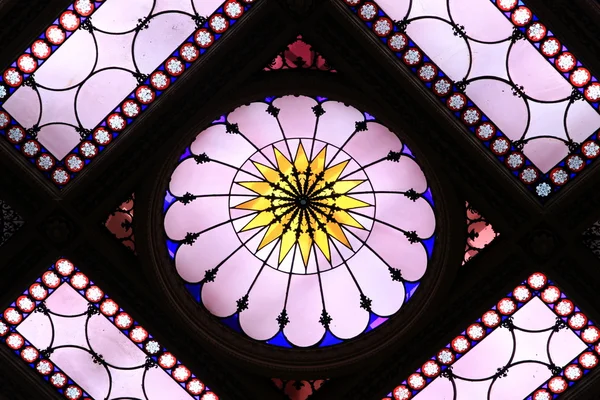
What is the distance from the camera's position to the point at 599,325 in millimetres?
19516

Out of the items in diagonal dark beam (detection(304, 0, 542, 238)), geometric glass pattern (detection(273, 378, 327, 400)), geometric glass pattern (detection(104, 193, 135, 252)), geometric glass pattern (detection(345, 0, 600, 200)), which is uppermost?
geometric glass pattern (detection(345, 0, 600, 200))

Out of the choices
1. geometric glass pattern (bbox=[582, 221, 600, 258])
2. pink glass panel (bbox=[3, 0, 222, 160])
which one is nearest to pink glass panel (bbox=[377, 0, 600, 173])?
geometric glass pattern (bbox=[582, 221, 600, 258])

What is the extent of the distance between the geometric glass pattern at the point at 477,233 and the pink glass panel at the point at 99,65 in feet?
19.0

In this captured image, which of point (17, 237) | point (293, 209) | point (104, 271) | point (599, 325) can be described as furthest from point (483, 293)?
point (17, 237)

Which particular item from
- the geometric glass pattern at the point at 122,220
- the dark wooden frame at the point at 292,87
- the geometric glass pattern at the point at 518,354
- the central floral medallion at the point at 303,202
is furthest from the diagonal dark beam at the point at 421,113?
the geometric glass pattern at the point at 122,220

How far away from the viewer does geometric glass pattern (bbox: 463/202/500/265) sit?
773 inches

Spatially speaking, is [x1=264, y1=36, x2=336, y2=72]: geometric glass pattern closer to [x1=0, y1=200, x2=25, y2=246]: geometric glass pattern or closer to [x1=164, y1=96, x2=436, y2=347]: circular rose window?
[x1=164, y1=96, x2=436, y2=347]: circular rose window

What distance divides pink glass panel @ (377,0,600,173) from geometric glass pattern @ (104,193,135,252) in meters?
5.67

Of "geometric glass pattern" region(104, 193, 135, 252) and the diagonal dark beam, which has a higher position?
the diagonal dark beam

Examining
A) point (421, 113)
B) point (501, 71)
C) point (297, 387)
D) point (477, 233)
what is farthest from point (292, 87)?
point (297, 387)

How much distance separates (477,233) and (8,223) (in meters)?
8.24

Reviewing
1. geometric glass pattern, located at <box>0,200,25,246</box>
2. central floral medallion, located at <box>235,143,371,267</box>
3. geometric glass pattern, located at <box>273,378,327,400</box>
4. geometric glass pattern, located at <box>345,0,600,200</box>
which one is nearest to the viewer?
geometric glass pattern, located at <box>345,0,600,200</box>

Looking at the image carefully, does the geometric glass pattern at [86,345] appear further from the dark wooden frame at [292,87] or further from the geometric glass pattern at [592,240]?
the geometric glass pattern at [592,240]

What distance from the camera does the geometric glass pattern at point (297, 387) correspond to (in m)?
20.3
